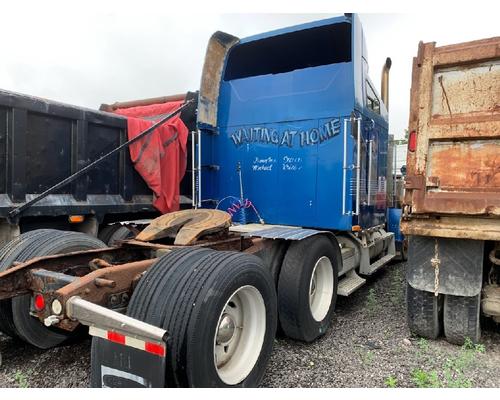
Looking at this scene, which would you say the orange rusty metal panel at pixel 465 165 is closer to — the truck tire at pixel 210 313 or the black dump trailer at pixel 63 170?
the truck tire at pixel 210 313

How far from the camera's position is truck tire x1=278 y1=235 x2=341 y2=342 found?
3722 mm

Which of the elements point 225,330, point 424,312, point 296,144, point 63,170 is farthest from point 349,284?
point 63,170

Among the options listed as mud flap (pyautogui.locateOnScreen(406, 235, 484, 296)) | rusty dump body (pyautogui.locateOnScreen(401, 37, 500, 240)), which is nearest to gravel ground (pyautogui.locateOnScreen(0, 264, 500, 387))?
mud flap (pyautogui.locateOnScreen(406, 235, 484, 296))

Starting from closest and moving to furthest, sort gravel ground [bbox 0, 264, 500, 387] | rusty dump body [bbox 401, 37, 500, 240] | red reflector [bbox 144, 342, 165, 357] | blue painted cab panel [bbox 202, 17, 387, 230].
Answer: red reflector [bbox 144, 342, 165, 357], gravel ground [bbox 0, 264, 500, 387], rusty dump body [bbox 401, 37, 500, 240], blue painted cab panel [bbox 202, 17, 387, 230]

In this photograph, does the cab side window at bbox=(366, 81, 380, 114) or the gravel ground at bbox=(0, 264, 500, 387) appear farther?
the cab side window at bbox=(366, 81, 380, 114)

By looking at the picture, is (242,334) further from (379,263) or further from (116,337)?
(379,263)

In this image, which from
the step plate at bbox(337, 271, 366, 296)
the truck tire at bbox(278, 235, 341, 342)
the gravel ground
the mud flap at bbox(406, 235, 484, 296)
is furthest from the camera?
the step plate at bbox(337, 271, 366, 296)

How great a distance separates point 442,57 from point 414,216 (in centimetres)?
148

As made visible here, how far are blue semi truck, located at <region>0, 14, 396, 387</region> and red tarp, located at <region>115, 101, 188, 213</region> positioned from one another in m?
0.43

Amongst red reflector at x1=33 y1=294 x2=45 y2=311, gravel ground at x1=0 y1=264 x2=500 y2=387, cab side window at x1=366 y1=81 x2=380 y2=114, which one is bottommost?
gravel ground at x1=0 y1=264 x2=500 y2=387

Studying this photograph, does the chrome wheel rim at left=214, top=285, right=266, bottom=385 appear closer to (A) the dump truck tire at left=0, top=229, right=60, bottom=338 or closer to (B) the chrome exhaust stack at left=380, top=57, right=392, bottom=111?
(A) the dump truck tire at left=0, top=229, right=60, bottom=338

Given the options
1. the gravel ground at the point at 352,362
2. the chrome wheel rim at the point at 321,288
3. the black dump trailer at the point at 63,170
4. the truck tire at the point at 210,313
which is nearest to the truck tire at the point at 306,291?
the chrome wheel rim at the point at 321,288

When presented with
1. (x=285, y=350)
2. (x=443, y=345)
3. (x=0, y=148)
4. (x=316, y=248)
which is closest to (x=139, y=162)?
(x=0, y=148)

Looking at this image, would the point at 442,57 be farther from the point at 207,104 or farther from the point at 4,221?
the point at 4,221
